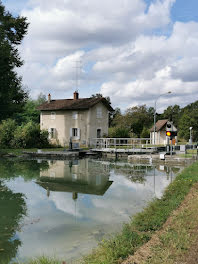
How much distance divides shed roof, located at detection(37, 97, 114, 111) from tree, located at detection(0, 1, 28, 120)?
254 inches

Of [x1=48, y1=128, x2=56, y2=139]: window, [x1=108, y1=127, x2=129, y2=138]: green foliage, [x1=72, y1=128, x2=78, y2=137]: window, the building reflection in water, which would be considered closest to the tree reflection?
the building reflection in water

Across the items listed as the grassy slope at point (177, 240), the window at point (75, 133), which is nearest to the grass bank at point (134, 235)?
A: the grassy slope at point (177, 240)

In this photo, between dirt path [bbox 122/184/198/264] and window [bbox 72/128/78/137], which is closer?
dirt path [bbox 122/184/198/264]

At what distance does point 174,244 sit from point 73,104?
3058 centimetres

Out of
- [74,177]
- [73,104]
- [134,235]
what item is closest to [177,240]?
[134,235]

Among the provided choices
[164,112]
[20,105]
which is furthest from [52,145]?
[164,112]

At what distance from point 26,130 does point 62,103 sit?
751 centimetres

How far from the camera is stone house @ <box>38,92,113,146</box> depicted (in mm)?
33062

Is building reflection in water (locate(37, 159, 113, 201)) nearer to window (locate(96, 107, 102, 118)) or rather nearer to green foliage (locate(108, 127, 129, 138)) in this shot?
green foliage (locate(108, 127, 129, 138))

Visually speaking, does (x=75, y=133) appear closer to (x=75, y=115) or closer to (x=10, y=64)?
(x=75, y=115)

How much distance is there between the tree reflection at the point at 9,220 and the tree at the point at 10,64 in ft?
53.9

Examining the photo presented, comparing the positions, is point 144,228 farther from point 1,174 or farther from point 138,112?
point 138,112

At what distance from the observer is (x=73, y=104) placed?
34.2 m

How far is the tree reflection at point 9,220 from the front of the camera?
17.4 ft
